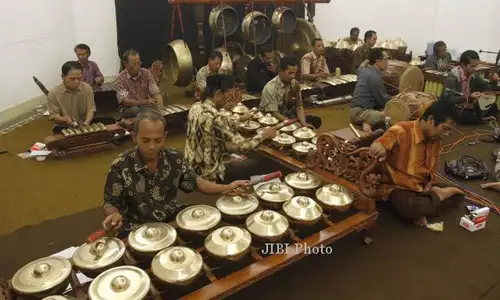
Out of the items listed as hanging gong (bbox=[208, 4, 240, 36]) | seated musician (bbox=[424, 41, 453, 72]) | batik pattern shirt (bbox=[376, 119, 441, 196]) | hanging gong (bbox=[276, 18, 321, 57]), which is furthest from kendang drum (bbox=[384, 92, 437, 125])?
hanging gong (bbox=[276, 18, 321, 57])

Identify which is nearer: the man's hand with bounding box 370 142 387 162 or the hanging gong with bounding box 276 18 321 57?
the man's hand with bounding box 370 142 387 162

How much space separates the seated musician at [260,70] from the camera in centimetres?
567

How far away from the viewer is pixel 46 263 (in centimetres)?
160

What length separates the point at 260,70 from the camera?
570 centimetres

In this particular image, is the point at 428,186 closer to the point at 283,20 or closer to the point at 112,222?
the point at 112,222

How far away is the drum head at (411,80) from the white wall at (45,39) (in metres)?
4.99

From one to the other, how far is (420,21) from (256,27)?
10.7 ft

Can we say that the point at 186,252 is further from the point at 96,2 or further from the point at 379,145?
the point at 96,2

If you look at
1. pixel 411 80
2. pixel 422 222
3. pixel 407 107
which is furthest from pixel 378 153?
pixel 411 80

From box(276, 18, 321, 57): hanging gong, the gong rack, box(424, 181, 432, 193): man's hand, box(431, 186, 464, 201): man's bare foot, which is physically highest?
box(276, 18, 321, 57): hanging gong

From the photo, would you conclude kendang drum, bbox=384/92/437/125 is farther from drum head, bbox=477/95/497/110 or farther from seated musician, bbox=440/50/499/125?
drum head, bbox=477/95/497/110

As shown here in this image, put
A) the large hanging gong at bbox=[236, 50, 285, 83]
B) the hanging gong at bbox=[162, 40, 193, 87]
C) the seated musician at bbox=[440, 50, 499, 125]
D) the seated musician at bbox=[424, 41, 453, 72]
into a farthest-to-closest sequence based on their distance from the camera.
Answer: the large hanging gong at bbox=[236, 50, 285, 83], the seated musician at bbox=[424, 41, 453, 72], the hanging gong at bbox=[162, 40, 193, 87], the seated musician at bbox=[440, 50, 499, 125]

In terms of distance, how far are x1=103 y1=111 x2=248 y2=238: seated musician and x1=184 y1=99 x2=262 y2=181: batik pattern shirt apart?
50 cm

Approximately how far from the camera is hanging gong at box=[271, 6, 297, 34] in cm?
629
